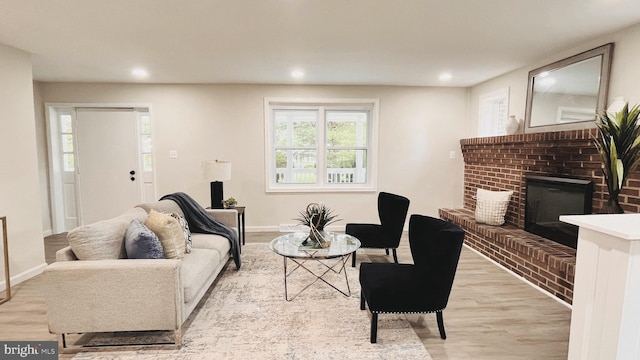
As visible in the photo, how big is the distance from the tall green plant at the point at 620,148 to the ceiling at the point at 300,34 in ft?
2.66

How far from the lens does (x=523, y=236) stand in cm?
330

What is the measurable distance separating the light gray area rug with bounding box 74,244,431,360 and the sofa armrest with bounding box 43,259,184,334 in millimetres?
213

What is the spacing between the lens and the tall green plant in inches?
87.9

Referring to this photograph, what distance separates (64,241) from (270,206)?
3.03 metres

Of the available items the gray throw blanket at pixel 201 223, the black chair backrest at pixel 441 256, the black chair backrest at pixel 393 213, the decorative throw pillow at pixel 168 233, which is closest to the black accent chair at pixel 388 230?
the black chair backrest at pixel 393 213

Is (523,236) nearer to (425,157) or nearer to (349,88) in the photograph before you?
(425,157)

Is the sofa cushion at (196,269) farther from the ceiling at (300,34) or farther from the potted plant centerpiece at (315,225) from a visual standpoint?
the ceiling at (300,34)

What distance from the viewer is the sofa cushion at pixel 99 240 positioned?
201cm

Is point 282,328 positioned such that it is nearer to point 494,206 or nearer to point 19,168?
point 494,206

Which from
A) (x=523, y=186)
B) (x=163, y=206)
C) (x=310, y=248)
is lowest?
(x=310, y=248)

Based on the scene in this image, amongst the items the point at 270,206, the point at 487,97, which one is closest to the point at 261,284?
the point at 270,206

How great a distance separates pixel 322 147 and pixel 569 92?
3.19m

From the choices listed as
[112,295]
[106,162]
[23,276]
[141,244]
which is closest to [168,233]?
[141,244]

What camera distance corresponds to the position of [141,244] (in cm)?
214
